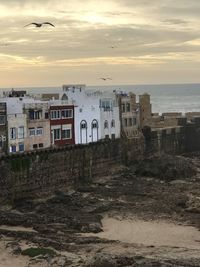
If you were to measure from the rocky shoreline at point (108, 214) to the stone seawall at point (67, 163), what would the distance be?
1480 mm

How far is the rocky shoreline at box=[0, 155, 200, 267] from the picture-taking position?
37500 mm

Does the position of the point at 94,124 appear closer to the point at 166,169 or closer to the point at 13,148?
the point at 166,169

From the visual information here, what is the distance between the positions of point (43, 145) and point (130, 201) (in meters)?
14.6

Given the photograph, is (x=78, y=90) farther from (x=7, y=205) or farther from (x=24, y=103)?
(x=7, y=205)

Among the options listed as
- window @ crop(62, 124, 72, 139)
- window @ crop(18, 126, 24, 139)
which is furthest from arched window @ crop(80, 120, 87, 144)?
window @ crop(18, 126, 24, 139)

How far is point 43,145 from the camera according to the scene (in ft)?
226

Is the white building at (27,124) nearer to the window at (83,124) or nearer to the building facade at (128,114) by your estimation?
the window at (83,124)

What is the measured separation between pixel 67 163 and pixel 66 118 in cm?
690

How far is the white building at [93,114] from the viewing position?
246 ft

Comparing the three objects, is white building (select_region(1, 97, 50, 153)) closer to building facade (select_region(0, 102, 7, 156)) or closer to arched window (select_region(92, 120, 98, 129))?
building facade (select_region(0, 102, 7, 156))

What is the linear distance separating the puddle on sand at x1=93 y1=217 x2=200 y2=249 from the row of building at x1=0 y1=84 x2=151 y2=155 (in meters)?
18.6

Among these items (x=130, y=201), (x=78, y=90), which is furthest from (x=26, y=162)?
(x=78, y=90)

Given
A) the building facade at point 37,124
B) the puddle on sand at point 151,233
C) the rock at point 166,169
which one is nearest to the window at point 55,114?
the building facade at point 37,124

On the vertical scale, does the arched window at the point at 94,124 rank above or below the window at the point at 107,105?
below
